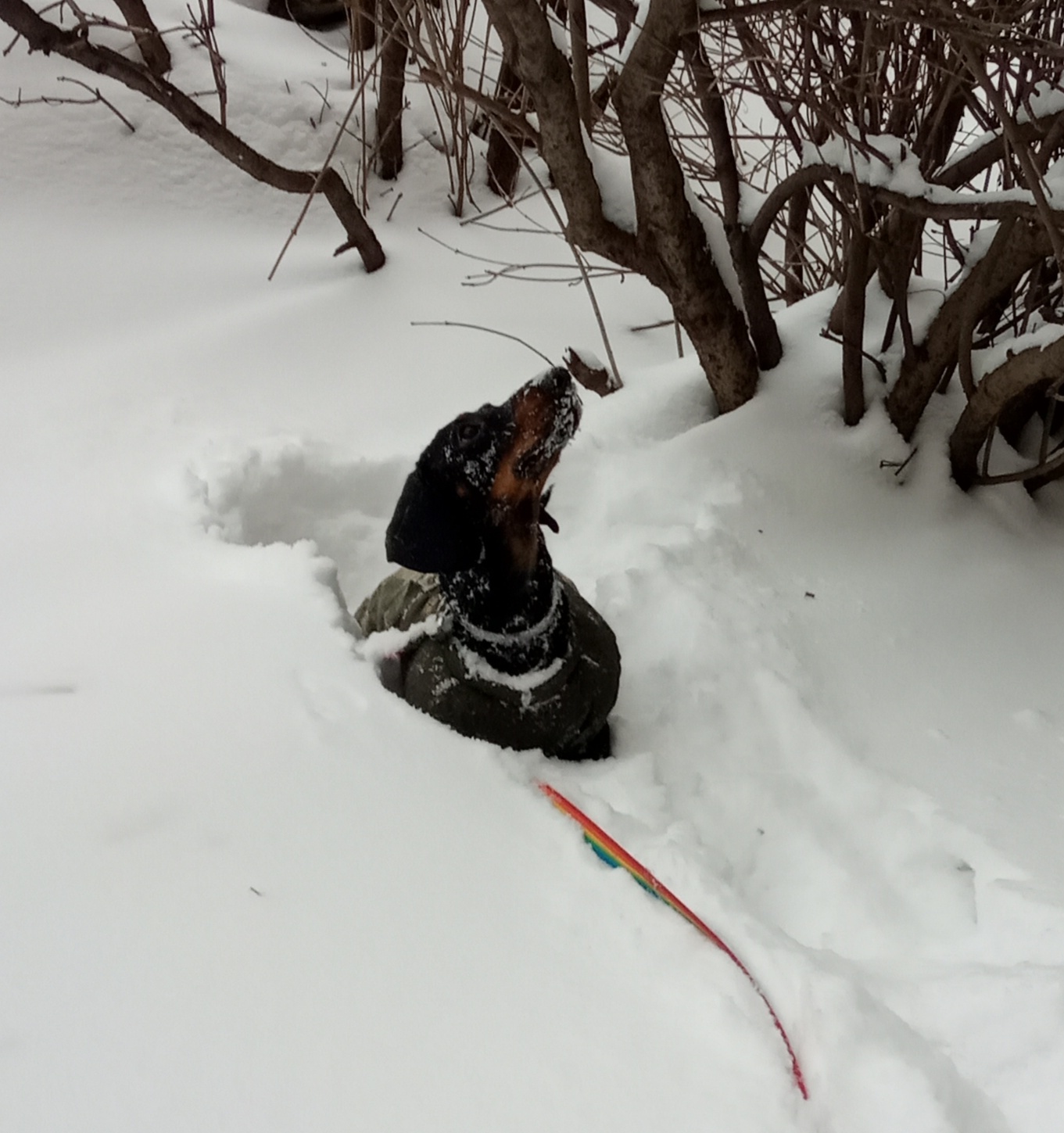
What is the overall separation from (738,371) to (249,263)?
6.42ft

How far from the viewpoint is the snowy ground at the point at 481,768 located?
2.67 feet

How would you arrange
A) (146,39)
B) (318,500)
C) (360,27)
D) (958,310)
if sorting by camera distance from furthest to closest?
(146,39) → (360,27) → (318,500) → (958,310)

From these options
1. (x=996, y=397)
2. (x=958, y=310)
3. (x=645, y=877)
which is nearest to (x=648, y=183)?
(x=958, y=310)

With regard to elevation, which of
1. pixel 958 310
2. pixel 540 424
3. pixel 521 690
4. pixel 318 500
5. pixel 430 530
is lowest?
pixel 318 500

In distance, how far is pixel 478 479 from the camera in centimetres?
139

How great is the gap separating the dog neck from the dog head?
0.12 feet

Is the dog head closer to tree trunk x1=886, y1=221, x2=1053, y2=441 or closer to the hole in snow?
the hole in snow

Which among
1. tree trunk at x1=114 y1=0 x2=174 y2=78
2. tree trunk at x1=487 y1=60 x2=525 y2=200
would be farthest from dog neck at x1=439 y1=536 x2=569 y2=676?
tree trunk at x1=114 y1=0 x2=174 y2=78

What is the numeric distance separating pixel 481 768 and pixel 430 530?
37 centimetres

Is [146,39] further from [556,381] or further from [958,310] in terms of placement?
[958,310]

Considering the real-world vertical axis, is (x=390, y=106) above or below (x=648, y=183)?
below

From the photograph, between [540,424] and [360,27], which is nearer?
[540,424]

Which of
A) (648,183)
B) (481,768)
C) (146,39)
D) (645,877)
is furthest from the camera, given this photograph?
(146,39)

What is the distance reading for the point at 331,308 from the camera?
296 centimetres
